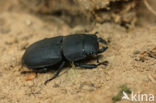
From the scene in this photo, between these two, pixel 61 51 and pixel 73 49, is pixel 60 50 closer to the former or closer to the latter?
pixel 61 51

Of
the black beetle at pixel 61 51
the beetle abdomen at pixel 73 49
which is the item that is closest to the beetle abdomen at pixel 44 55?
the black beetle at pixel 61 51

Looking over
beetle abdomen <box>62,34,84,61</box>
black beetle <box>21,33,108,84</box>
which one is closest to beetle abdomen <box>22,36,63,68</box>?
black beetle <box>21,33,108,84</box>

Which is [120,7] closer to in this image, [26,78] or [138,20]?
[138,20]

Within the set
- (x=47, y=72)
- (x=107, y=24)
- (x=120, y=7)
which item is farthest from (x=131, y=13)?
(x=47, y=72)

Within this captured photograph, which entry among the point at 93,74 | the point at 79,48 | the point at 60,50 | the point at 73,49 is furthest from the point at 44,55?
the point at 93,74

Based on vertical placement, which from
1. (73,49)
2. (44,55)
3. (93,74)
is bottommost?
(93,74)

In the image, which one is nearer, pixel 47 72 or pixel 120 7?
pixel 47 72
